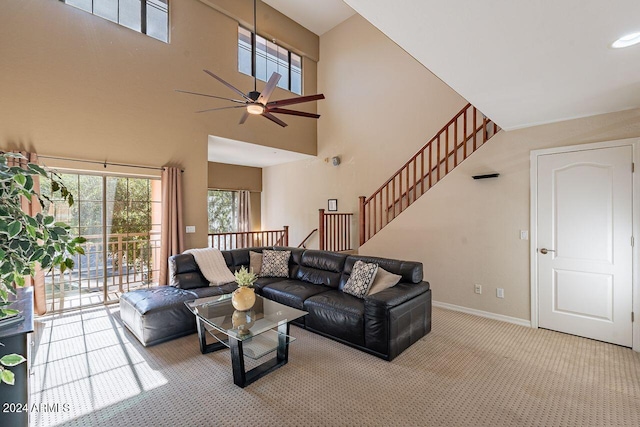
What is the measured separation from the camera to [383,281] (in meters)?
3.43

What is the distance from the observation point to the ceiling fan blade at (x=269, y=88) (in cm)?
298

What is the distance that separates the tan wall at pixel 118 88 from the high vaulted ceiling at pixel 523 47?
4.37 m

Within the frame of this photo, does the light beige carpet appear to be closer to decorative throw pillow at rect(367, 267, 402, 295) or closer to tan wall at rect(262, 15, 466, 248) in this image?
decorative throw pillow at rect(367, 267, 402, 295)

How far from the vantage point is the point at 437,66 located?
7.38 ft

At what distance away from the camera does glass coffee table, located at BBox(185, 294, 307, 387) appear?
246 cm

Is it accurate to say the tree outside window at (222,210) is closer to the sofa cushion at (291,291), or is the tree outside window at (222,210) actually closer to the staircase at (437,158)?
the staircase at (437,158)

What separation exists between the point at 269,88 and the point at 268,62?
13.3 feet

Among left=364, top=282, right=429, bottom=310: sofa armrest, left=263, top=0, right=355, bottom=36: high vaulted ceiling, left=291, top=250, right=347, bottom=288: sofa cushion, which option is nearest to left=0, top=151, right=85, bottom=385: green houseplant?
left=364, top=282, right=429, bottom=310: sofa armrest

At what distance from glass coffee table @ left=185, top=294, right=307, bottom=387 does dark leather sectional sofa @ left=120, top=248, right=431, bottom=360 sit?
0.38 m

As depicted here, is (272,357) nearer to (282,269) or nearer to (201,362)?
(201,362)

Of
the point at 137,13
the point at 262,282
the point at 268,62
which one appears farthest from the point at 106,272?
the point at 268,62

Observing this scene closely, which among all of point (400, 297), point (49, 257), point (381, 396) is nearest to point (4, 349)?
point (49, 257)

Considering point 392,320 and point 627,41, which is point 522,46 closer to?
point 627,41

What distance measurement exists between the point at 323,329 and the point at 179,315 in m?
1.63
